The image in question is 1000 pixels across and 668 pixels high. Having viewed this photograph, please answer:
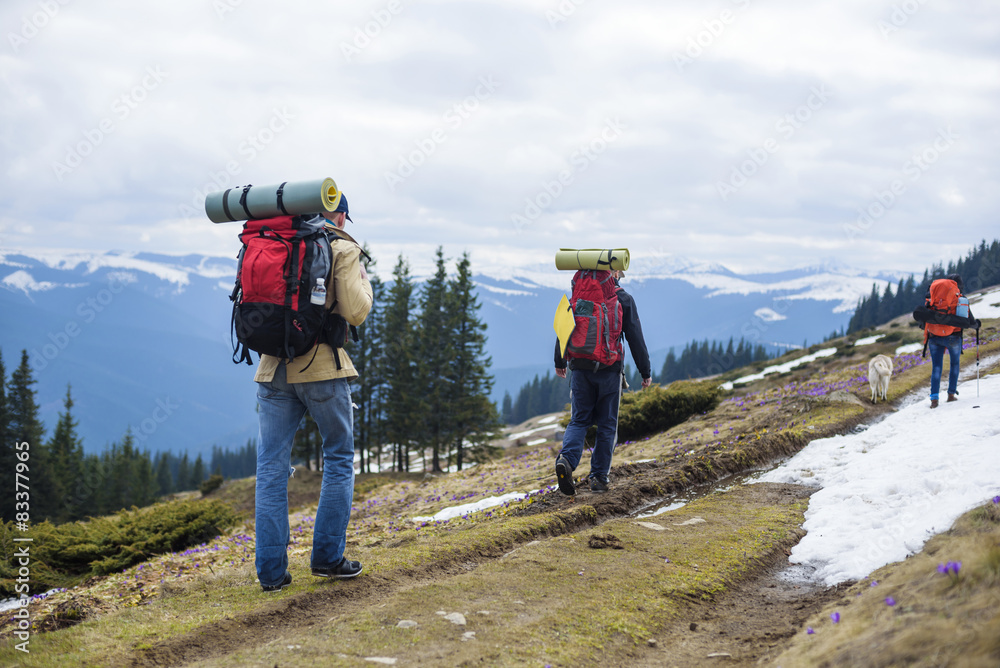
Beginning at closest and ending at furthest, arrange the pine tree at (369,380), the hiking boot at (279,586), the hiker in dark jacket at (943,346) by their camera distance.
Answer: the hiking boot at (279,586) → the hiker in dark jacket at (943,346) → the pine tree at (369,380)

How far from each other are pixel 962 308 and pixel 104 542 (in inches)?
675

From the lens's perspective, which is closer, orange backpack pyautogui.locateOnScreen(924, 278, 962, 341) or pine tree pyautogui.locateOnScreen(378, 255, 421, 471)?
orange backpack pyautogui.locateOnScreen(924, 278, 962, 341)

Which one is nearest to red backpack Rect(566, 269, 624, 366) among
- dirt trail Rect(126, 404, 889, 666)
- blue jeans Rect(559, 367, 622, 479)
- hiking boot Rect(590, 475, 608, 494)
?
blue jeans Rect(559, 367, 622, 479)

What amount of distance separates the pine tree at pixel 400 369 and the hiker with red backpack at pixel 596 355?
32.5m

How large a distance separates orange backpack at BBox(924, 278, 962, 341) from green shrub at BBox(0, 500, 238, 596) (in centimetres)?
1585

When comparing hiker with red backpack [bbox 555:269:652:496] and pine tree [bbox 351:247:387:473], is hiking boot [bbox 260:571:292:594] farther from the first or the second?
pine tree [bbox 351:247:387:473]

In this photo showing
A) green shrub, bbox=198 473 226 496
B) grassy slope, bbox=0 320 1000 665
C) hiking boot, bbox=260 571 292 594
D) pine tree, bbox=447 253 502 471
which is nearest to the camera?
grassy slope, bbox=0 320 1000 665

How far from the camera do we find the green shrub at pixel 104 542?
Answer: 34.7 feet

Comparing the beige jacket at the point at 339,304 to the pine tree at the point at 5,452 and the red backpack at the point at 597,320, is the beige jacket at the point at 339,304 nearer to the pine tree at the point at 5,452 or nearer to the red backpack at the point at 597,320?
the red backpack at the point at 597,320

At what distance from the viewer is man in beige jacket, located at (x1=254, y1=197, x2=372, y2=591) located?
16.1 feet

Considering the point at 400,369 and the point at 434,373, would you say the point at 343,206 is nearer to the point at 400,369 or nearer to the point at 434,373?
the point at 434,373

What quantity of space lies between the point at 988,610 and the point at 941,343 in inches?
490

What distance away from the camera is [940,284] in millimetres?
12484

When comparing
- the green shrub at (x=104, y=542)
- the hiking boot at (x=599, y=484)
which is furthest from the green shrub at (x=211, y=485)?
the hiking boot at (x=599, y=484)
